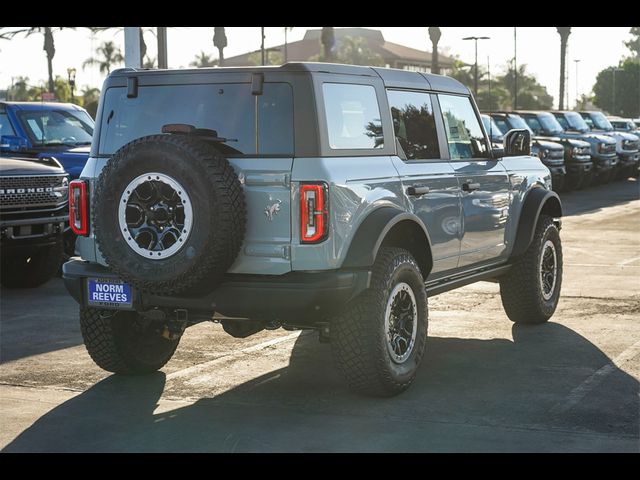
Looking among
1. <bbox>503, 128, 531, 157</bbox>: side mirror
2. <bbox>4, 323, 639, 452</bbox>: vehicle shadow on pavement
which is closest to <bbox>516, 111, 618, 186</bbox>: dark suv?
<bbox>503, 128, 531, 157</bbox>: side mirror

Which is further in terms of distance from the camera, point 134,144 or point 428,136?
point 428,136

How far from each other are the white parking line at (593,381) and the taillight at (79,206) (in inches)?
120

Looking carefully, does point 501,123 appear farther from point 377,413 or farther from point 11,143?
point 377,413

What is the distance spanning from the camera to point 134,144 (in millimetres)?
6406

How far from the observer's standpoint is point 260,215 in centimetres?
645

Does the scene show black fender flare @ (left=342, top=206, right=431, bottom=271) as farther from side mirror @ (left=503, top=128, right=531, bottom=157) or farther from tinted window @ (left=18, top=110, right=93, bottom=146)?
tinted window @ (left=18, top=110, right=93, bottom=146)

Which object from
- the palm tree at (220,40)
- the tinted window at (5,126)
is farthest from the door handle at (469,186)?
the palm tree at (220,40)

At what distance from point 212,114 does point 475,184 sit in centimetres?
233

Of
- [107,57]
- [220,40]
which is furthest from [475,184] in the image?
[107,57]

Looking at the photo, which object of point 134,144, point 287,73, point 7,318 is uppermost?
point 287,73

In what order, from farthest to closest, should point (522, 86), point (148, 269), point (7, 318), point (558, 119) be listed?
point (522, 86), point (558, 119), point (7, 318), point (148, 269)
